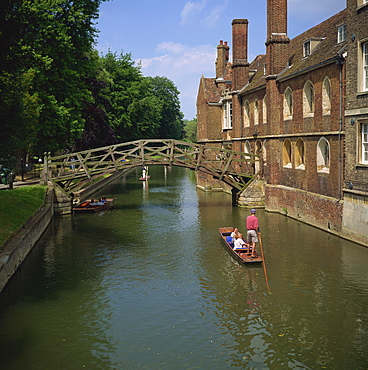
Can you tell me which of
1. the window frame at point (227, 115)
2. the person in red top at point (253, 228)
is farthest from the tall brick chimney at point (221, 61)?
the person in red top at point (253, 228)

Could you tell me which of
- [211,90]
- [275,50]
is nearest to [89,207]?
[275,50]

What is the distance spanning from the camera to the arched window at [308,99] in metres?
22.4

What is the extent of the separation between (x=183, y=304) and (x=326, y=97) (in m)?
12.5

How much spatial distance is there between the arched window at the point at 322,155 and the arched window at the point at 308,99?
1878mm

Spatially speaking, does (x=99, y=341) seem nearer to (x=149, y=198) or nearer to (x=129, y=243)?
(x=129, y=243)

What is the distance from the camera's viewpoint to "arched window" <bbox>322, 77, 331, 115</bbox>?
2053 cm

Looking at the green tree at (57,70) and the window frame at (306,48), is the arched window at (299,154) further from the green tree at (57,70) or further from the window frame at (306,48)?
the green tree at (57,70)

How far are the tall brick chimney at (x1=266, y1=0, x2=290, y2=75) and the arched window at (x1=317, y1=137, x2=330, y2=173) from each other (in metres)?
6.36

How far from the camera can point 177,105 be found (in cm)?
9606

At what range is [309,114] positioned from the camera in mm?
22406

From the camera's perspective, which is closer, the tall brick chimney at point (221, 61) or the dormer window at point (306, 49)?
the dormer window at point (306, 49)

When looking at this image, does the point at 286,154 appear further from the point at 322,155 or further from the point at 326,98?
the point at 326,98

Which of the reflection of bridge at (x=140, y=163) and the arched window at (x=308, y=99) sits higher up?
the arched window at (x=308, y=99)

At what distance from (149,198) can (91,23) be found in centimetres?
1239
